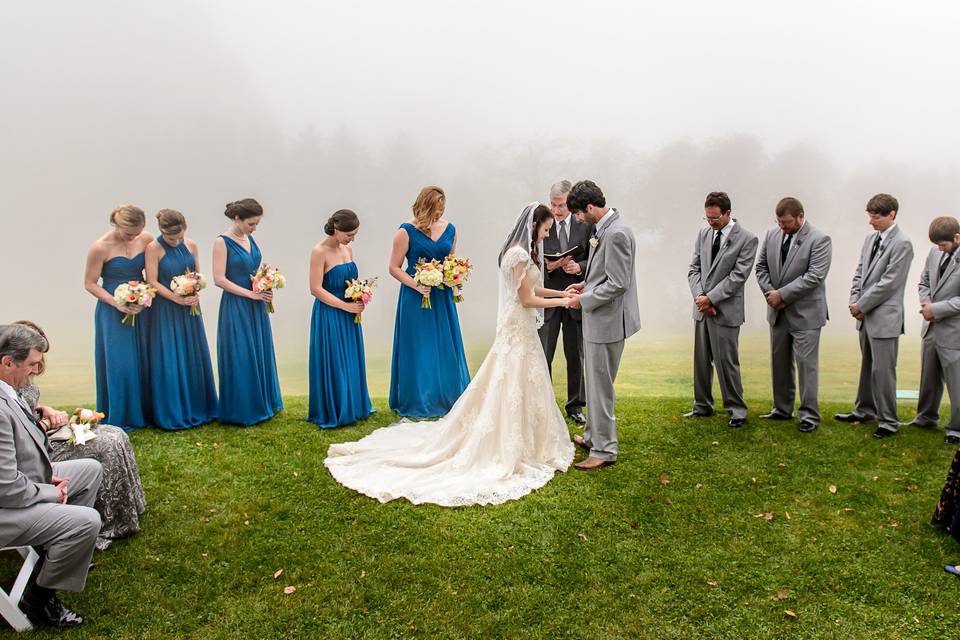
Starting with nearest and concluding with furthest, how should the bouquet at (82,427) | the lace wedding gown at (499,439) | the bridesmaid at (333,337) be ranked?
the bouquet at (82,427) < the lace wedding gown at (499,439) < the bridesmaid at (333,337)

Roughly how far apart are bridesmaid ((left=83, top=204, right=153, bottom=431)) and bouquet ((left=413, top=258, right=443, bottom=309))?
2844mm

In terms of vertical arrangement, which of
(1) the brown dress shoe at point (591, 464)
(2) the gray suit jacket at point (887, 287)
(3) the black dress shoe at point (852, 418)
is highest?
(2) the gray suit jacket at point (887, 287)

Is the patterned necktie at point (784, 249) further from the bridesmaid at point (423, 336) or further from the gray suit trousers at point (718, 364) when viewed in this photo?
the bridesmaid at point (423, 336)

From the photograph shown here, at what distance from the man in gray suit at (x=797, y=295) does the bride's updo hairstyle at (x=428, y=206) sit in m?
3.52

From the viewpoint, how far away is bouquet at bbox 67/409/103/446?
4328 mm

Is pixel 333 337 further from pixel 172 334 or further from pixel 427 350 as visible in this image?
pixel 172 334

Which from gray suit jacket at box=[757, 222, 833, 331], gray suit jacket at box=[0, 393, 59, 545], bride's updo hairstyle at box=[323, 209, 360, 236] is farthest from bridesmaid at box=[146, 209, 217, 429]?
gray suit jacket at box=[757, 222, 833, 331]

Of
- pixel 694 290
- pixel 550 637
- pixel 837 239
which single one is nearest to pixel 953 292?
pixel 694 290

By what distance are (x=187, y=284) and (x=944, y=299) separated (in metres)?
7.68

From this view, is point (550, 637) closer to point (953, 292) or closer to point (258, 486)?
point (258, 486)

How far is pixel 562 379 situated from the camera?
11109 mm

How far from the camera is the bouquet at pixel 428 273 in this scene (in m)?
6.76

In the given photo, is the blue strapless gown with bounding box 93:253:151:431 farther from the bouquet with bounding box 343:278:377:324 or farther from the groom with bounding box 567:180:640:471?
the groom with bounding box 567:180:640:471

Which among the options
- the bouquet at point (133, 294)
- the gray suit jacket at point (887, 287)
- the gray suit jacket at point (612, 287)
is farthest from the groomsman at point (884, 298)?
the bouquet at point (133, 294)
